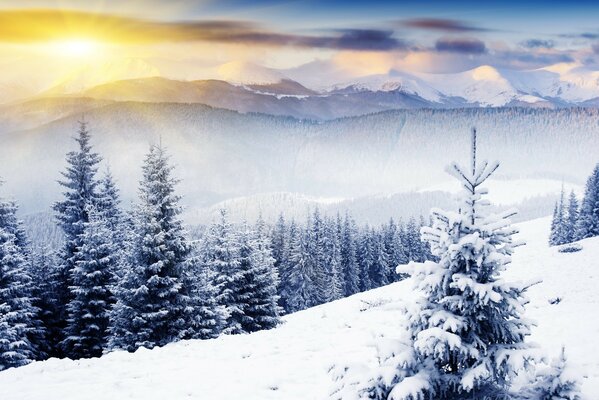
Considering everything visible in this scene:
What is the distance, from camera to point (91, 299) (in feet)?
78.1

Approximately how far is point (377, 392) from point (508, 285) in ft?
7.16

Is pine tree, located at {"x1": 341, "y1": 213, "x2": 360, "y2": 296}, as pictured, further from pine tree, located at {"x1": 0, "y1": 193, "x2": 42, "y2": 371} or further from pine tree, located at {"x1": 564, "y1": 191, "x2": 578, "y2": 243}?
pine tree, located at {"x1": 0, "y1": 193, "x2": 42, "y2": 371}

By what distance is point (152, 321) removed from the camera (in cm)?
2002

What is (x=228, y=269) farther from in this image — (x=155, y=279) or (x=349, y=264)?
(x=349, y=264)

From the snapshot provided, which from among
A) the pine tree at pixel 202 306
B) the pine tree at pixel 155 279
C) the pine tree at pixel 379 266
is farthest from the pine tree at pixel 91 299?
the pine tree at pixel 379 266

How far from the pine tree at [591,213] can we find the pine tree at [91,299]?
159 ft

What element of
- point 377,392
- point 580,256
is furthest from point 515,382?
point 580,256

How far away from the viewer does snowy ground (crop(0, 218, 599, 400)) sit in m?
11.0

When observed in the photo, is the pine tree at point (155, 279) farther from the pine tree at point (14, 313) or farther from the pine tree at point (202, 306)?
the pine tree at point (14, 313)

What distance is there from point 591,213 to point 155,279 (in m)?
49.3

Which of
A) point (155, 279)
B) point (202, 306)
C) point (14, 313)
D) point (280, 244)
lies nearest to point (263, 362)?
point (155, 279)

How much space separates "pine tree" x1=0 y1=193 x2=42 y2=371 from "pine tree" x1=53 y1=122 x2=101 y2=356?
1.64 meters

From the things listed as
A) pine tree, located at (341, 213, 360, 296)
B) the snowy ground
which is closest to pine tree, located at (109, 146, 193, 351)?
the snowy ground

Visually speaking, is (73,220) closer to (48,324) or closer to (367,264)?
(48,324)
